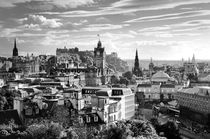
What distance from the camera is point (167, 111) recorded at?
61531mm

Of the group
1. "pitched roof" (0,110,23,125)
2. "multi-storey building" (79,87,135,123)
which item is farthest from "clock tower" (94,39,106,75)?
"pitched roof" (0,110,23,125)

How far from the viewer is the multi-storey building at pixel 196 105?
196 ft

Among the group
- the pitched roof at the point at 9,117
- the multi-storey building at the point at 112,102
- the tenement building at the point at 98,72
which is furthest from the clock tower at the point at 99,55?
the pitched roof at the point at 9,117

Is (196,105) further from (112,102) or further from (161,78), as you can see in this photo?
(161,78)

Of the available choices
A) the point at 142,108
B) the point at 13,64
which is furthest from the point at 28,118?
the point at 13,64

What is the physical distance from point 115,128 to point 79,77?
67.1 meters

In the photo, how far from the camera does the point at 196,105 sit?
64438 millimetres

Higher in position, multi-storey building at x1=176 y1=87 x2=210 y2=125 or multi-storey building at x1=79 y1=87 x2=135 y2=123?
multi-storey building at x1=79 y1=87 x2=135 y2=123

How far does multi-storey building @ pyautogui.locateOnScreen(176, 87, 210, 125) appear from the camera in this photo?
59844 millimetres

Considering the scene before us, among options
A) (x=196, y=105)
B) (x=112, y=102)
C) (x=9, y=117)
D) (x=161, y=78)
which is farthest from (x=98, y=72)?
(x=9, y=117)

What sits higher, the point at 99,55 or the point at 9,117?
the point at 99,55

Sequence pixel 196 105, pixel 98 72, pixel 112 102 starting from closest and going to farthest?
1. pixel 112 102
2. pixel 196 105
3. pixel 98 72

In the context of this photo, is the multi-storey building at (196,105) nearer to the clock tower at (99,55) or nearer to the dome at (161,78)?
the dome at (161,78)

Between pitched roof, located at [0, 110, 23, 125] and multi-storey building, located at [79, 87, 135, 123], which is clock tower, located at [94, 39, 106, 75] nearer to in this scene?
multi-storey building, located at [79, 87, 135, 123]
